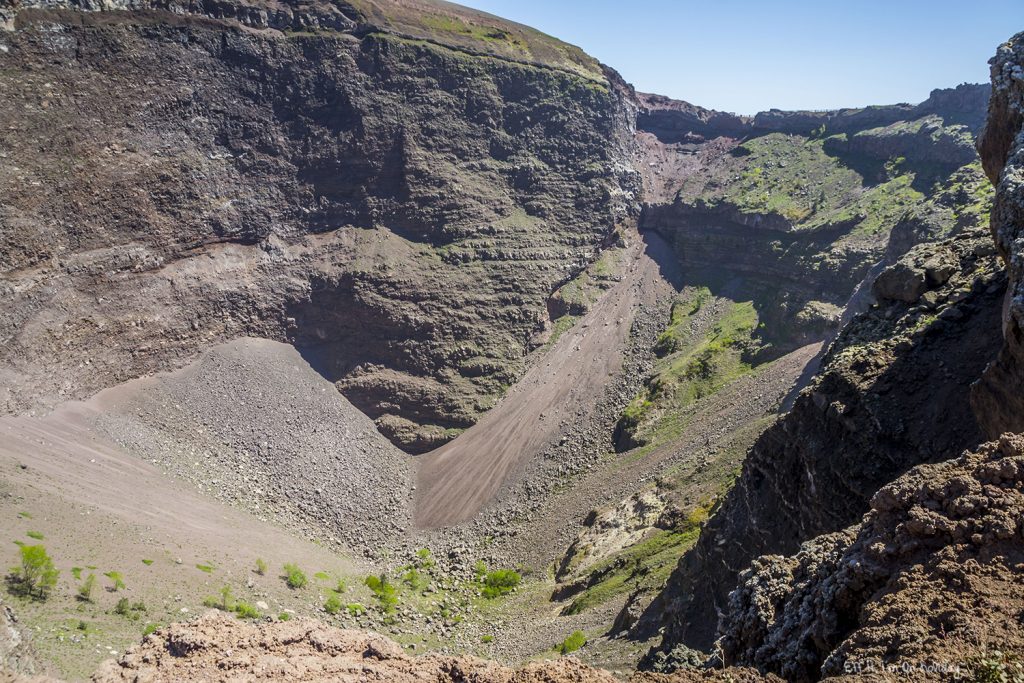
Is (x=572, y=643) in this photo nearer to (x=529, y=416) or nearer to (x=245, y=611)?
(x=245, y=611)

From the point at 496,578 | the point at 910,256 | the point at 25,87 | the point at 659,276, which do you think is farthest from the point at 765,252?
the point at 25,87

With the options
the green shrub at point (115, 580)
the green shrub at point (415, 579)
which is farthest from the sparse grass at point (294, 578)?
the green shrub at point (115, 580)

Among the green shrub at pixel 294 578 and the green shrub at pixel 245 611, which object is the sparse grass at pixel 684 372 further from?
the green shrub at pixel 245 611

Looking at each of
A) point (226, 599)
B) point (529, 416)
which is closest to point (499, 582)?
point (529, 416)

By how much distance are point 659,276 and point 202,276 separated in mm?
49791

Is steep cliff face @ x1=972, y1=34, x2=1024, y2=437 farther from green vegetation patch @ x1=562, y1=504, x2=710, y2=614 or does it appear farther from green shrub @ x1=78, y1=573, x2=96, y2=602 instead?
green shrub @ x1=78, y1=573, x2=96, y2=602

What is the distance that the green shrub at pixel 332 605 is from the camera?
5003cm

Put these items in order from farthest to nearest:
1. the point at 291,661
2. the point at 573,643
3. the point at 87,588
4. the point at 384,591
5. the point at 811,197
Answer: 1. the point at 811,197
2. the point at 384,591
3. the point at 573,643
4. the point at 87,588
5. the point at 291,661

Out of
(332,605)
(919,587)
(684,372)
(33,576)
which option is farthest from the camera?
(684,372)

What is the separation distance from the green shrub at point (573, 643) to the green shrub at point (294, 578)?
714 inches

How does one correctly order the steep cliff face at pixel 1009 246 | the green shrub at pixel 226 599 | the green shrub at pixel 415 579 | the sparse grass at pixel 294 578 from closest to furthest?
1. the steep cliff face at pixel 1009 246
2. the green shrub at pixel 226 599
3. the sparse grass at pixel 294 578
4. the green shrub at pixel 415 579

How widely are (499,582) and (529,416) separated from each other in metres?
20.0

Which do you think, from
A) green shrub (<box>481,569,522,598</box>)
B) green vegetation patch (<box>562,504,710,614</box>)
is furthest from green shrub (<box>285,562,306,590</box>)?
green vegetation patch (<box>562,504,710,614</box>)

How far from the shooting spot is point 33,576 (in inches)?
1567
